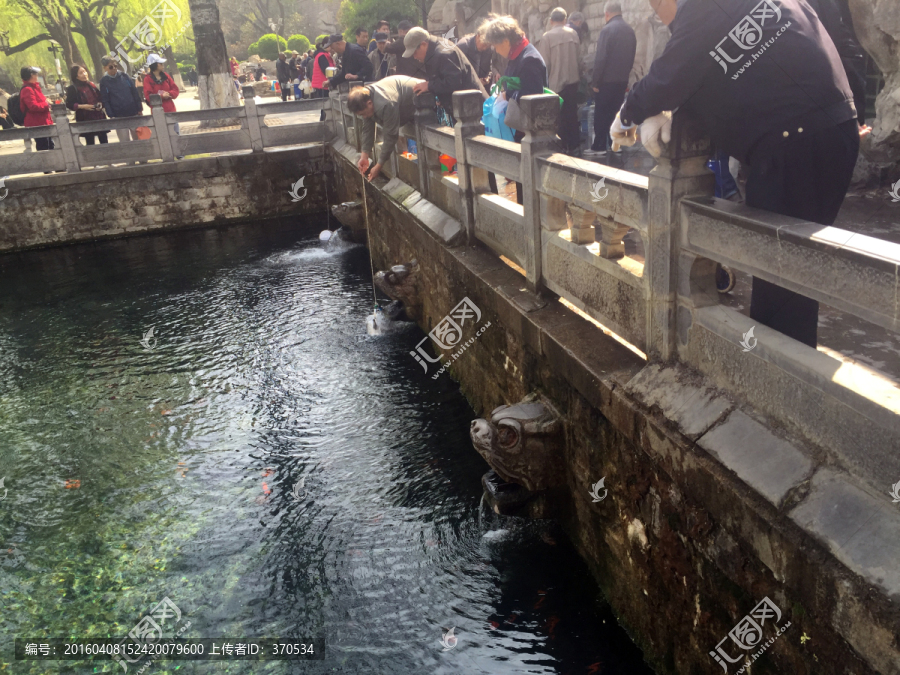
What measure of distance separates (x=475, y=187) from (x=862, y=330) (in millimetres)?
3410

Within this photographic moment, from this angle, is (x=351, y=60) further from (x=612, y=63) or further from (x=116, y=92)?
(x=612, y=63)

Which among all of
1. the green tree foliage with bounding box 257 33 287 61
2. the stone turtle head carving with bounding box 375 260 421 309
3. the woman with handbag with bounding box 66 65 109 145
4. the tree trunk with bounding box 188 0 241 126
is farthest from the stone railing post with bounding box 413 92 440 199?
the green tree foliage with bounding box 257 33 287 61

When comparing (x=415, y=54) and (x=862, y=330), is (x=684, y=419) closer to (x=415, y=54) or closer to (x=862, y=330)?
(x=862, y=330)

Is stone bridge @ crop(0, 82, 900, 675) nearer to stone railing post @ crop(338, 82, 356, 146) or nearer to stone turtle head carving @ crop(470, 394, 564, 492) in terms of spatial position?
stone turtle head carving @ crop(470, 394, 564, 492)

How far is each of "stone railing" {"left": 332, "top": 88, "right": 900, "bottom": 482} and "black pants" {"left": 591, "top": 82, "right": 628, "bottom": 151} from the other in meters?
3.84

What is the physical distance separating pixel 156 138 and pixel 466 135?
10.6 meters

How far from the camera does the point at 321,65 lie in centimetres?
1700

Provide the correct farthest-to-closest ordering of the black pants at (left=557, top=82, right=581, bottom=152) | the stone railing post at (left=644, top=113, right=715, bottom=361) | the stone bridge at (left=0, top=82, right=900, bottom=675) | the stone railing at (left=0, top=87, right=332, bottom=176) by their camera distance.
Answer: the stone railing at (left=0, top=87, right=332, bottom=176) < the black pants at (left=557, top=82, right=581, bottom=152) < the stone railing post at (left=644, top=113, right=715, bottom=361) < the stone bridge at (left=0, top=82, right=900, bottom=675)

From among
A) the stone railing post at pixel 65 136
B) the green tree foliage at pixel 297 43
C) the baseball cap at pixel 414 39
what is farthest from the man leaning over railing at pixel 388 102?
the green tree foliage at pixel 297 43

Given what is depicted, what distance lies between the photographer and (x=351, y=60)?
13617 millimetres

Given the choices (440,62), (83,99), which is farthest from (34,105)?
(440,62)

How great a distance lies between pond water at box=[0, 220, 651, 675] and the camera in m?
4.59

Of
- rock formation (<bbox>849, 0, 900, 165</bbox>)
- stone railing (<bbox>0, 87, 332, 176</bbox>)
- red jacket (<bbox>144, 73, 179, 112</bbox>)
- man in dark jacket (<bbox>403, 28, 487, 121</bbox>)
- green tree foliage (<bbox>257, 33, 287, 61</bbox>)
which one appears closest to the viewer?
rock formation (<bbox>849, 0, 900, 165</bbox>)

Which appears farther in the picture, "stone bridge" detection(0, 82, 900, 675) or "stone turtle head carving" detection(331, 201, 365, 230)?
"stone turtle head carving" detection(331, 201, 365, 230)
